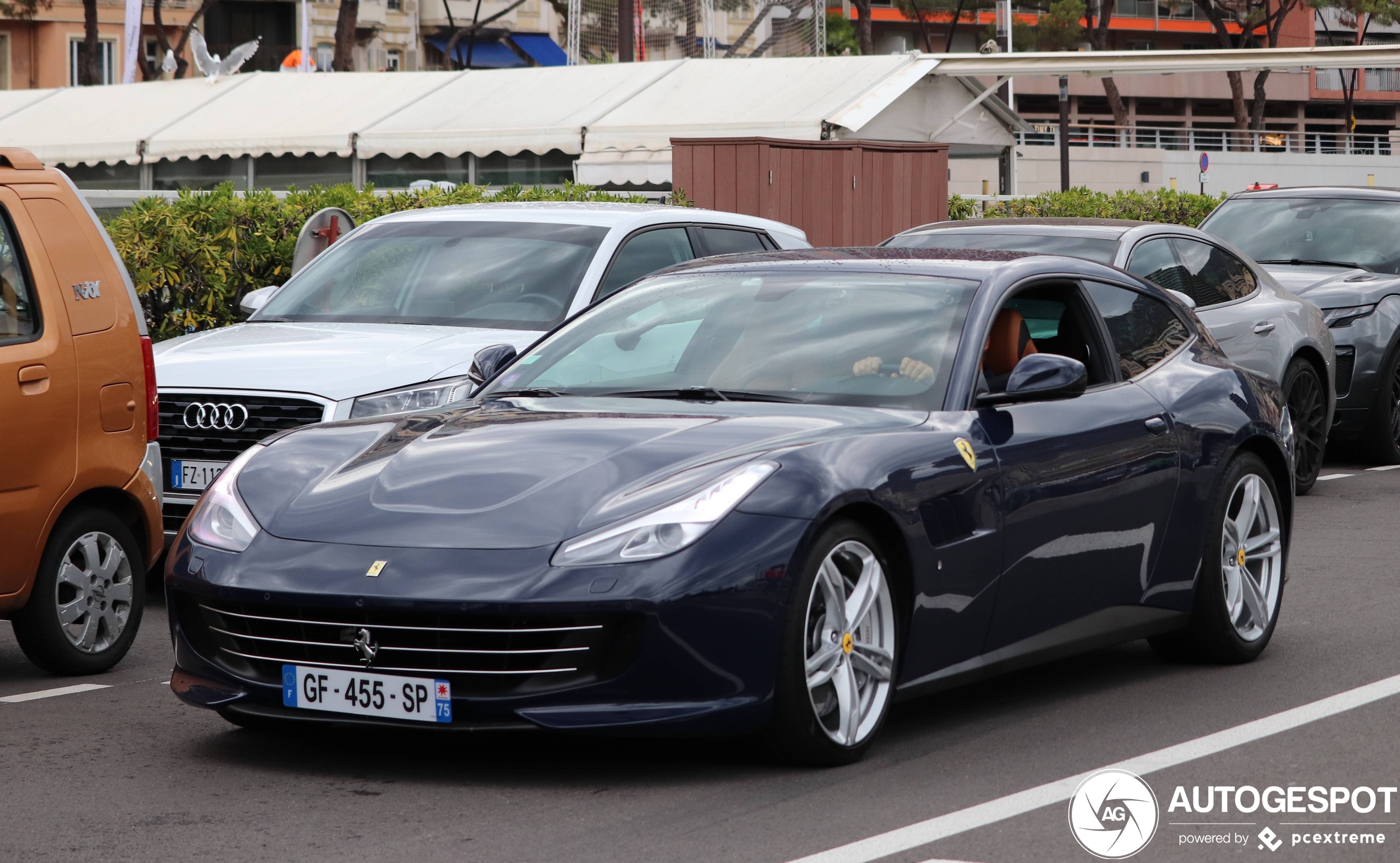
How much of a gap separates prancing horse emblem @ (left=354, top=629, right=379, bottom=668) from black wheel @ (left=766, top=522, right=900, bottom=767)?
3.39 ft

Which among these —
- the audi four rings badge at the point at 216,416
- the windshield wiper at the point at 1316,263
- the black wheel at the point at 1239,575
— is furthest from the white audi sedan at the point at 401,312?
the windshield wiper at the point at 1316,263

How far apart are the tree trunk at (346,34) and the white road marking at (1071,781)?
5894 cm

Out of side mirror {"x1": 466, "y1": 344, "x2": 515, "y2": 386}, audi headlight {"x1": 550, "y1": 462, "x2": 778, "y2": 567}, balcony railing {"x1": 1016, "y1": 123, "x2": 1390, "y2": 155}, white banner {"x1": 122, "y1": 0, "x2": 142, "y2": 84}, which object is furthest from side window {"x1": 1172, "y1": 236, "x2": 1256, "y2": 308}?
balcony railing {"x1": 1016, "y1": 123, "x2": 1390, "y2": 155}

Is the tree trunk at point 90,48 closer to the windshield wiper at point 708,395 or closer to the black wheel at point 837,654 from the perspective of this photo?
the windshield wiper at point 708,395

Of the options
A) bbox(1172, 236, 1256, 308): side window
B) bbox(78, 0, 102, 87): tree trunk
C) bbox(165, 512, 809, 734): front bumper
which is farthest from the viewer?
bbox(78, 0, 102, 87): tree trunk

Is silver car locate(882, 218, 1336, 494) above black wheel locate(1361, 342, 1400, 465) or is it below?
above

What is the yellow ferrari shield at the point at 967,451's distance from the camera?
19.2 ft

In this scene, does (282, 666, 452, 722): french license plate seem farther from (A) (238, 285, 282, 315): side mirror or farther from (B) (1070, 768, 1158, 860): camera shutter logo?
(A) (238, 285, 282, 315): side mirror

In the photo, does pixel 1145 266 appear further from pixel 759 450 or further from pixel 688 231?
pixel 759 450

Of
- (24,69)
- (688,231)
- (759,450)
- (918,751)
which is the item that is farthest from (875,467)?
(24,69)

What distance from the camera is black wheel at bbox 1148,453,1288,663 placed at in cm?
699

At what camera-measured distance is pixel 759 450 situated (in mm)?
5438

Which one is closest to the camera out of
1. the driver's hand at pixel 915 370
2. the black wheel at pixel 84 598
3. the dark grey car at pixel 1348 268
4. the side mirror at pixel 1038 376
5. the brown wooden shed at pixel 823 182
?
the side mirror at pixel 1038 376

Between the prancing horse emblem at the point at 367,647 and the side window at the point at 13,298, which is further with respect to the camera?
the side window at the point at 13,298
